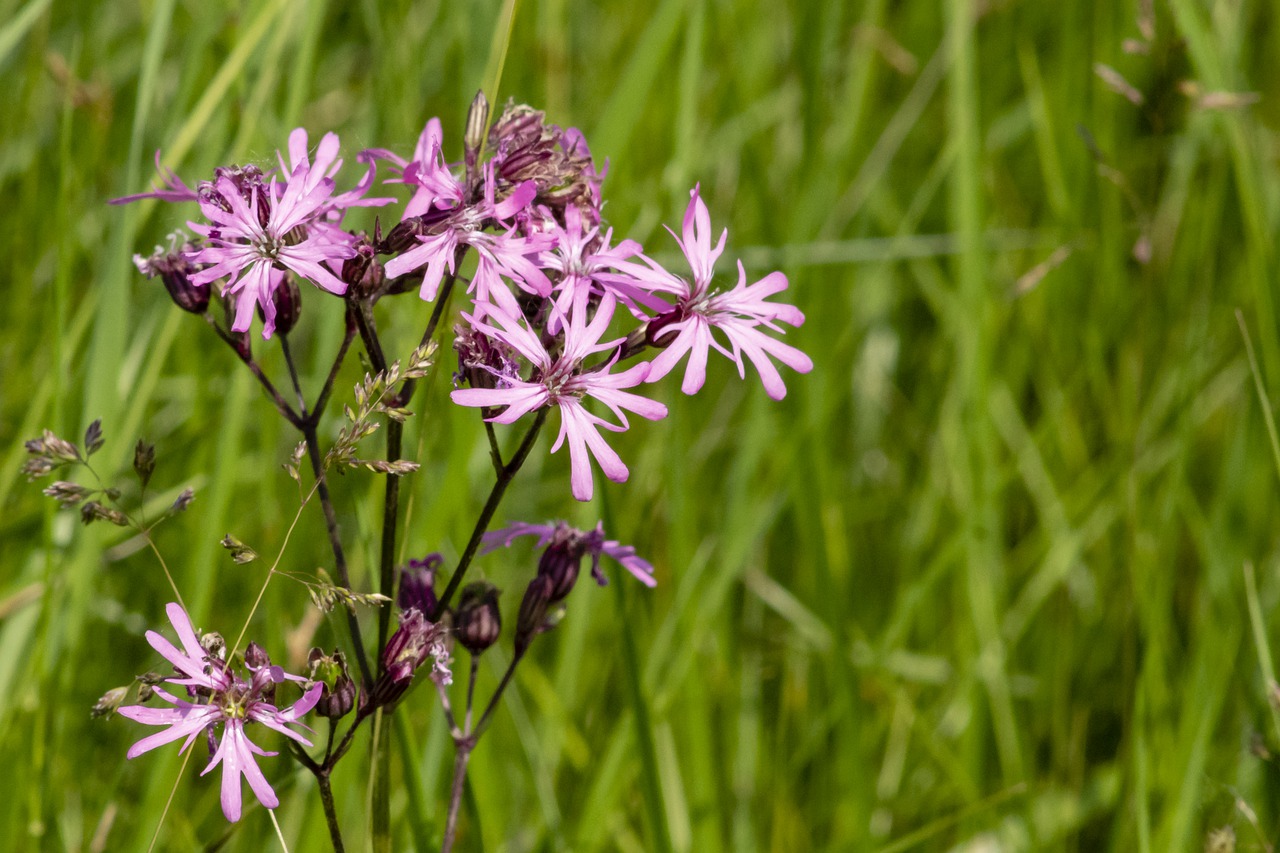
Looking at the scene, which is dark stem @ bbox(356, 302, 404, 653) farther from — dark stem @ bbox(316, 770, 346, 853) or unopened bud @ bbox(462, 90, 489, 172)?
unopened bud @ bbox(462, 90, 489, 172)

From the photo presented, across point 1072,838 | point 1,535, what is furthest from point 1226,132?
point 1,535

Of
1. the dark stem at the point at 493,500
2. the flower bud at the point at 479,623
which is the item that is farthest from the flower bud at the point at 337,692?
the flower bud at the point at 479,623

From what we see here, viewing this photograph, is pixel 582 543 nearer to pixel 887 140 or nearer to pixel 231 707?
pixel 231 707

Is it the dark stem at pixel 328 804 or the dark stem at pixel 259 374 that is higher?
the dark stem at pixel 259 374

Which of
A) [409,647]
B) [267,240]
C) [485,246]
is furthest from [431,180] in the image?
[409,647]

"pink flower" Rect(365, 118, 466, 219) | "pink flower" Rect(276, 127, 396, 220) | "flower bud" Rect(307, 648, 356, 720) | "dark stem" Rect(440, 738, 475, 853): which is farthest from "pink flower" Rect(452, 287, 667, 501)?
"dark stem" Rect(440, 738, 475, 853)

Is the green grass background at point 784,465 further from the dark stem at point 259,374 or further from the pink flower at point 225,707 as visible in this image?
the pink flower at point 225,707
